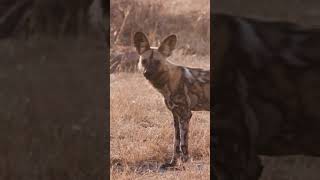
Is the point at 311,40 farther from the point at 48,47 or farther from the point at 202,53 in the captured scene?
the point at 48,47

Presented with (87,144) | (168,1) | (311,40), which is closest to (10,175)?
(87,144)

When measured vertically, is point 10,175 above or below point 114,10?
below

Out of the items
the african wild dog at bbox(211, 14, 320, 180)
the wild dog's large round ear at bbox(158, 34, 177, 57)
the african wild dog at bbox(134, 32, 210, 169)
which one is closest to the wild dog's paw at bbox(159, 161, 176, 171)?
the african wild dog at bbox(134, 32, 210, 169)

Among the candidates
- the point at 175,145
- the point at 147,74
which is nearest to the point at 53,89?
the point at 147,74

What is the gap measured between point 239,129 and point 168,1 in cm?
92

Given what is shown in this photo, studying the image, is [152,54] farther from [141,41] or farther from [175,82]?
[175,82]

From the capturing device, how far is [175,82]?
3928mm

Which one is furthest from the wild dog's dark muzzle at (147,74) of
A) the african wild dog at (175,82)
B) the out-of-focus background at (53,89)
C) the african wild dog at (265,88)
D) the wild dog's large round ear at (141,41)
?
the african wild dog at (265,88)

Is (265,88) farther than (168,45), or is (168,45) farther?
(168,45)

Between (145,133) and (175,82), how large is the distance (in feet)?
1.24

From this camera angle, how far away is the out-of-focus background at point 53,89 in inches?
147

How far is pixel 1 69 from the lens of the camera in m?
3.76

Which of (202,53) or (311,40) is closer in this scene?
(311,40)

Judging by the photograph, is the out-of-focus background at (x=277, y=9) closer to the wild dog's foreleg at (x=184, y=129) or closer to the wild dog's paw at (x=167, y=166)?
the wild dog's foreleg at (x=184, y=129)
